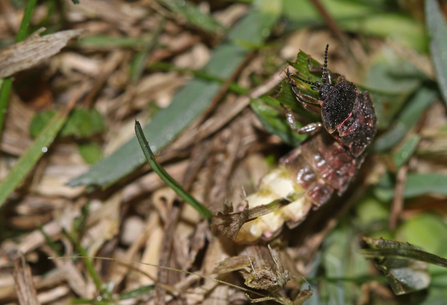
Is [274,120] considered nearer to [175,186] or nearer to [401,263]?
[175,186]

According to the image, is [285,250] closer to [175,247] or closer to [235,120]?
[175,247]

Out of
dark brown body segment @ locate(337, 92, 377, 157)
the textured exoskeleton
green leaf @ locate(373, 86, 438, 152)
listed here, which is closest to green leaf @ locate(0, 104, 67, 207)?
the textured exoskeleton

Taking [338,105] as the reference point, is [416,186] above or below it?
below

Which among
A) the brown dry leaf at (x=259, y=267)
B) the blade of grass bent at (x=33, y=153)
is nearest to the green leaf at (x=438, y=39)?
the brown dry leaf at (x=259, y=267)

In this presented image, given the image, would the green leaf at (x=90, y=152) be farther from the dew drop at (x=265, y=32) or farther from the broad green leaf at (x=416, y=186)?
the broad green leaf at (x=416, y=186)

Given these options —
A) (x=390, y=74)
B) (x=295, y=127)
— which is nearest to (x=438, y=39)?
(x=390, y=74)

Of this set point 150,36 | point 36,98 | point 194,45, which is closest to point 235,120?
point 194,45

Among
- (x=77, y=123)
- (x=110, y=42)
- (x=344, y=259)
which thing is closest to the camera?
(x=344, y=259)
